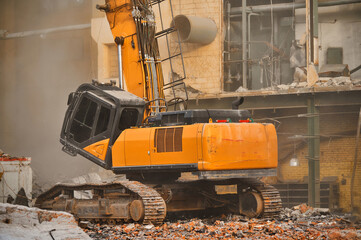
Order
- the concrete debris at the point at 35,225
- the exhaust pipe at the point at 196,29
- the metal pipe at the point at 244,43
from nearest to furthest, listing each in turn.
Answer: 1. the concrete debris at the point at 35,225
2. the exhaust pipe at the point at 196,29
3. the metal pipe at the point at 244,43

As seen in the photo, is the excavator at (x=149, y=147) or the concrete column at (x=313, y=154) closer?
the excavator at (x=149, y=147)

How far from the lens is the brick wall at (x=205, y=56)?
69.3 ft

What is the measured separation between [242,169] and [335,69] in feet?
34.8

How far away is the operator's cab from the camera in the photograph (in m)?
11.0

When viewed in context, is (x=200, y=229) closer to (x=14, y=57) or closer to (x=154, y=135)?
(x=154, y=135)

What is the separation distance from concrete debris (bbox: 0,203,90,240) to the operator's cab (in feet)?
6.46

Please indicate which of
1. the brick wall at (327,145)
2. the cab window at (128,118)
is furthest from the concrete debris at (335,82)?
the cab window at (128,118)

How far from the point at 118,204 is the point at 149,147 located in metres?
1.14

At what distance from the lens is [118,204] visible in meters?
10.6

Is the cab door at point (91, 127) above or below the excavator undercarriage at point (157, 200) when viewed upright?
above

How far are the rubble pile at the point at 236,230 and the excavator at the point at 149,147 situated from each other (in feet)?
1.09

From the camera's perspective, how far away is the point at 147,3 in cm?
1223

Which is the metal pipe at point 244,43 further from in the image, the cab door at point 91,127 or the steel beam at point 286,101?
the cab door at point 91,127

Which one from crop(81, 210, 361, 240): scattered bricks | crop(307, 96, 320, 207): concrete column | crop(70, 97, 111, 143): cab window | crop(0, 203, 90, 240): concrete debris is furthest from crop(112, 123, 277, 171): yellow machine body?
crop(307, 96, 320, 207): concrete column
